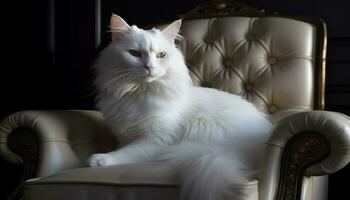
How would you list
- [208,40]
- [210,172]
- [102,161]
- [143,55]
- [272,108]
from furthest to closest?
1. [208,40]
2. [272,108]
3. [143,55]
4. [102,161]
5. [210,172]

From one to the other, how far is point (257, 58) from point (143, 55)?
590mm

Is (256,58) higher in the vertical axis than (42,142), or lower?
higher

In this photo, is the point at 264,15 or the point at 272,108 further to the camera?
the point at 264,15

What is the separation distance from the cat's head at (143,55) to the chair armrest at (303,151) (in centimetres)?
43

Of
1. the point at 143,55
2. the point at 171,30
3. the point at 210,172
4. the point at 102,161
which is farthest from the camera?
the point at 171,30

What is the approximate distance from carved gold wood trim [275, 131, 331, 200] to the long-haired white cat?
142mm

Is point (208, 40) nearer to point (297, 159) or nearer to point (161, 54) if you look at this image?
point (161, 54)

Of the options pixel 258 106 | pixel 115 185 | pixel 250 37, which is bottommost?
pixel 115 185

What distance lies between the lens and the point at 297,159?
1.08 meters

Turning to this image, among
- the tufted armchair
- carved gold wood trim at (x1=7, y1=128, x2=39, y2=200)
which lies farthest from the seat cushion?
carved gold wood trim at (x1=7, y1=128, x2=39, y2=200)

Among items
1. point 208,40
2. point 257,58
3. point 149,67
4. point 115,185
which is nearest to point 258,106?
point 257,58

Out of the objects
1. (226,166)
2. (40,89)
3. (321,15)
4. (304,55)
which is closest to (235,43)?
(304,55)

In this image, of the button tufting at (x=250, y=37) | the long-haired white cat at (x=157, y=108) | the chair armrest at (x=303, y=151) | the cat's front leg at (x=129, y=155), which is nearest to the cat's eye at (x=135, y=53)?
the long-haired white cat at (x=157, y=108)

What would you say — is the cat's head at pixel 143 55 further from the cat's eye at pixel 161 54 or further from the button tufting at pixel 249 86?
the button tufting at pixel 249 86
